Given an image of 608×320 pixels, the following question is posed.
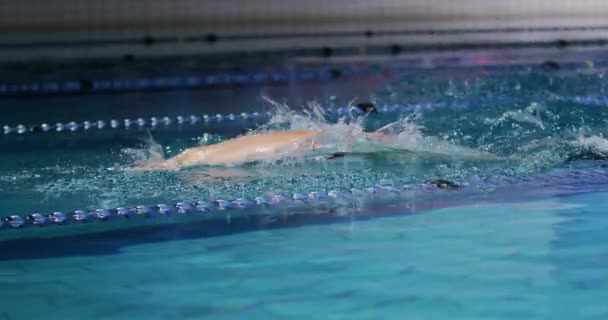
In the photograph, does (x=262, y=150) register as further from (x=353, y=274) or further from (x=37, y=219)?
(x=353, y=274)

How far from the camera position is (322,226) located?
2984mm

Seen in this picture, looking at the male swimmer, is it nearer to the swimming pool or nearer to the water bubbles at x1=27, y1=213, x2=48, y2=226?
the swimming pool

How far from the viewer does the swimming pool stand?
234cm

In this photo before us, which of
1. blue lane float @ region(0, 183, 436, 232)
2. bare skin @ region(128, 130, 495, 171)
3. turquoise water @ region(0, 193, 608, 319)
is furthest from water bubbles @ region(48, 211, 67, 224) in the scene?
bare skin @ region(128, 130, 495, 171)

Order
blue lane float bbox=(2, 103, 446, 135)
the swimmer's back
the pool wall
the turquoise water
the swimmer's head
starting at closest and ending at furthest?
the turquoise water < the swimmer's back < blue lane float bbox=(2, 103, 446, 135) < the swimmer's head < the pool wall

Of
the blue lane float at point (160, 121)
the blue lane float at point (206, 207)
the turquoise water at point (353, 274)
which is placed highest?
the blue lane float at point (160, 121)

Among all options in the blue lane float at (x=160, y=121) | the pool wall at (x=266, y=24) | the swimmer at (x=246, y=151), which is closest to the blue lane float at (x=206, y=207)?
the swimmer at (x=246, y=151)

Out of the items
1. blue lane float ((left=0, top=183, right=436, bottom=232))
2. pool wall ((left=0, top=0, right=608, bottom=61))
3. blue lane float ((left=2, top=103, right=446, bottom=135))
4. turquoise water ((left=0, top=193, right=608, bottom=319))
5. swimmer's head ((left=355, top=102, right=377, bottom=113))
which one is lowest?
turquoise water ((left=0, top=193, right=608, bottom=319))

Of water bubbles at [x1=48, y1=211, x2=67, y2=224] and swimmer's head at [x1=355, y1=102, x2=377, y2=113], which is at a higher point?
Result: swimmer's head at [x1=355, y1=102, x2=377, y2=113]

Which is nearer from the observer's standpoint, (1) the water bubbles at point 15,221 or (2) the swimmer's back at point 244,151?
(1) the water bubbles at point 15,221

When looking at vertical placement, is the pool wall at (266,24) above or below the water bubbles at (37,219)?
above

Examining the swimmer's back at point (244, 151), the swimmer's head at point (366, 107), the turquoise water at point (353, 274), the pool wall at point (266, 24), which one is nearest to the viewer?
the turquoise water at point (353, 274)

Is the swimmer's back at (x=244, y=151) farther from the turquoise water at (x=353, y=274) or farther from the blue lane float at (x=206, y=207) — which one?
the turquoise water at (x=353, y=274)

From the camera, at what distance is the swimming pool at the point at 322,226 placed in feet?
7.68
